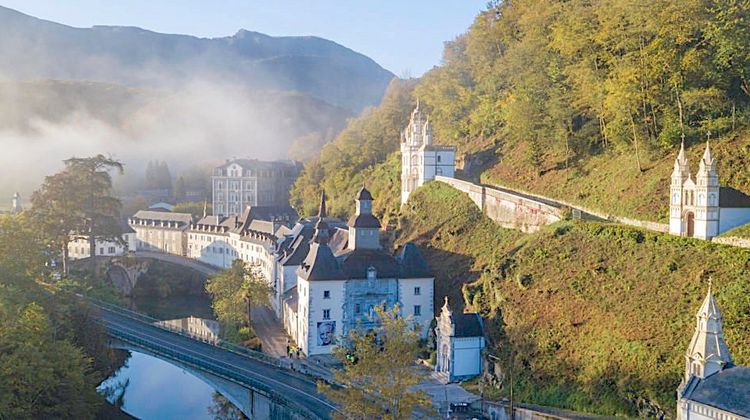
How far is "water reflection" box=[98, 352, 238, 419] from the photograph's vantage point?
4741 centimetres

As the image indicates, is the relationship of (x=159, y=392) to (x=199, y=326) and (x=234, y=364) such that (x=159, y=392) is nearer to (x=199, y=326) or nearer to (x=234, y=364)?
(x=199, y=326)

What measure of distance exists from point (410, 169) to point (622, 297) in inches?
1445

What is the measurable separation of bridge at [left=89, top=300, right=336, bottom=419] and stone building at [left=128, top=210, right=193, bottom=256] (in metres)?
48.2

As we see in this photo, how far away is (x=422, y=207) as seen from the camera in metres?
65.3

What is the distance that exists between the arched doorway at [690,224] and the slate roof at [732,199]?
165cm

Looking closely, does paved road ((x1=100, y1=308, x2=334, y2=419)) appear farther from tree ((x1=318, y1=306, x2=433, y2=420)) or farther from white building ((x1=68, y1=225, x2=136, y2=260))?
white building ((x1=68, y1=225, x2=136, y2=260))

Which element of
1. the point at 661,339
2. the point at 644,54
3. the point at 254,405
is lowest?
the point at 254,405

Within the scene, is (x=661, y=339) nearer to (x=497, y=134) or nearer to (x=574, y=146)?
(x=574, y=146)

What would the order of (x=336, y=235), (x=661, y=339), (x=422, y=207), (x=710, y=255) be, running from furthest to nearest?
(x=422, y=207)
(x=336, y=235)
(x=710, y=255)
(x=661, y=339)

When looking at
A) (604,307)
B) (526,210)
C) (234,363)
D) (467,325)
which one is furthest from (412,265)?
(604,307)

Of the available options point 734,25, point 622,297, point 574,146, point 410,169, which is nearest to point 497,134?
point 410,169

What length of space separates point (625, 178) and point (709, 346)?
23.4 m

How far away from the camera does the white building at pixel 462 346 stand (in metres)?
41.2

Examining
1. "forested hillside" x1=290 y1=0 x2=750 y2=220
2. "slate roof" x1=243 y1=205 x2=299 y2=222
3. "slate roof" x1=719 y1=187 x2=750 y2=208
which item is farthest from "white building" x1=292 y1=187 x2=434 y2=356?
"slate roof" x1=243 y1=205 x2=299 y2=222
